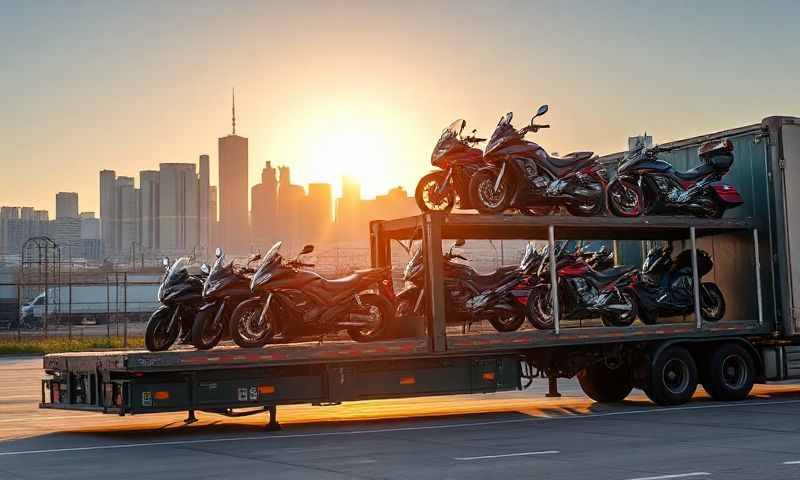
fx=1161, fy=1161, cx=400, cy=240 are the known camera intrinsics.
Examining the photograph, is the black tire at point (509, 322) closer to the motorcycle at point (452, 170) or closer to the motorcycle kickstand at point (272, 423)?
the motorcycle at point (452, 170)

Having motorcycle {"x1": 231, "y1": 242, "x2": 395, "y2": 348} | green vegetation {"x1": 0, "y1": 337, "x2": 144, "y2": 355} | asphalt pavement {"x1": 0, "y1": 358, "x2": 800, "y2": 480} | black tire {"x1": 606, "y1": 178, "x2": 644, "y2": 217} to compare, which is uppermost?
black tire {"x1": 606, "y1": 178, "x2": 644, "y2": 217}

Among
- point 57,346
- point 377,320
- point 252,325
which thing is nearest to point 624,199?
point 377,320

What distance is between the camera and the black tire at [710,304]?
1770 cm

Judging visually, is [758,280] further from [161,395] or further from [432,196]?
[161,395]

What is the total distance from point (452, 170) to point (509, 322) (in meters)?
2.46

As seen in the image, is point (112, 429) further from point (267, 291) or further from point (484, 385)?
point (484, 385)

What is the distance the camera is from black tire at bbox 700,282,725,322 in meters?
17.7

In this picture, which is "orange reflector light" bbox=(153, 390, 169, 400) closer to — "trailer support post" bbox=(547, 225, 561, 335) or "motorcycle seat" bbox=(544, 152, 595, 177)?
"trailer support post" bbox=(547, 225, 561, 335)

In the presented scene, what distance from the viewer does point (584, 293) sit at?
1702 centimetres

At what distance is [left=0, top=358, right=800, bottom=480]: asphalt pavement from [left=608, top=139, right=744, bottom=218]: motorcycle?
2.91 m

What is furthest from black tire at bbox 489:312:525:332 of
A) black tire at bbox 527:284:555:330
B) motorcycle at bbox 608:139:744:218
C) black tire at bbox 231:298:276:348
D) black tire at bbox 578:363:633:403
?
black tire at bbox 231:298:276:348

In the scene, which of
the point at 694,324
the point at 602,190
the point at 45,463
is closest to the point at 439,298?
the point at 602,190

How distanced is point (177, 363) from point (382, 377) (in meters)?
2.74

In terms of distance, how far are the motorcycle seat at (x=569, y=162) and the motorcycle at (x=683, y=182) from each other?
28.3 inches
